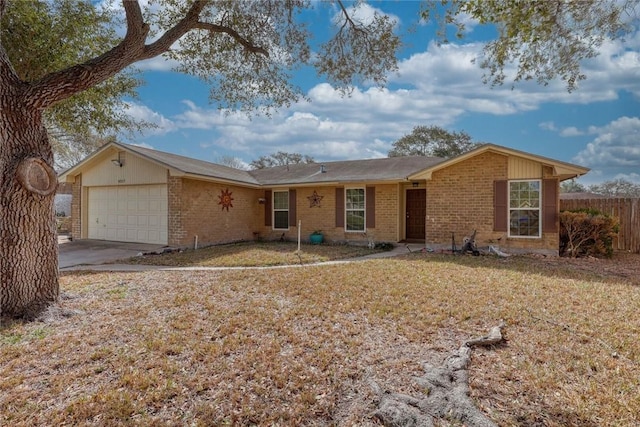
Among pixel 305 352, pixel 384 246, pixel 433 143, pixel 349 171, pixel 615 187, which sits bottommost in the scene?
pixel 305 352

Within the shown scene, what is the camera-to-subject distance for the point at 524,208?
10531mm

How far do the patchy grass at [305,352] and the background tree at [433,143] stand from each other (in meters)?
27.3

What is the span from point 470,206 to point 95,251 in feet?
42.2

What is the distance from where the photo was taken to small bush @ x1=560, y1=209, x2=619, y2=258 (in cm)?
1021

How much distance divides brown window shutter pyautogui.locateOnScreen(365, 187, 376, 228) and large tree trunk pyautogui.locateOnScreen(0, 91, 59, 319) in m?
10.4

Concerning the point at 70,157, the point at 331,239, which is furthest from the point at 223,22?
the point at 70,157

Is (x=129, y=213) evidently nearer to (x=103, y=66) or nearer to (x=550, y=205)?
(x=103, y=66)

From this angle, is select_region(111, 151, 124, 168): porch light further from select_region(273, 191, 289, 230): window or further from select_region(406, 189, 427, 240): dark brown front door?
select_region(406, 189, 427, 240): dark brown front door

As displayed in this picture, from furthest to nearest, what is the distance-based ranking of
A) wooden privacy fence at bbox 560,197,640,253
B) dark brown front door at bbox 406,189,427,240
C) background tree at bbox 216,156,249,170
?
background tree at bbox 216,156,249,170
dark brown front door at bbox 406,189,427,240
wooden privacy fence at bbox 560,197,640,253

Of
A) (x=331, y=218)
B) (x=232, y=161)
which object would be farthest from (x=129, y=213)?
(x=232, y=161)

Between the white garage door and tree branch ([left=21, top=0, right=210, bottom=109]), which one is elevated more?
tree branch ([left=21, top=0, right=210, bottom=109])

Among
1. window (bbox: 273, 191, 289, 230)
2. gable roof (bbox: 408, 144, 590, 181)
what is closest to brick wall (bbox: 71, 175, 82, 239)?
window (bbox: 273, 191, 289, 230)

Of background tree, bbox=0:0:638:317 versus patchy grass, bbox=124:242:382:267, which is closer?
background tree, bbox=0:0:638:317

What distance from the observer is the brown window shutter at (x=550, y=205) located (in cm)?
1008
